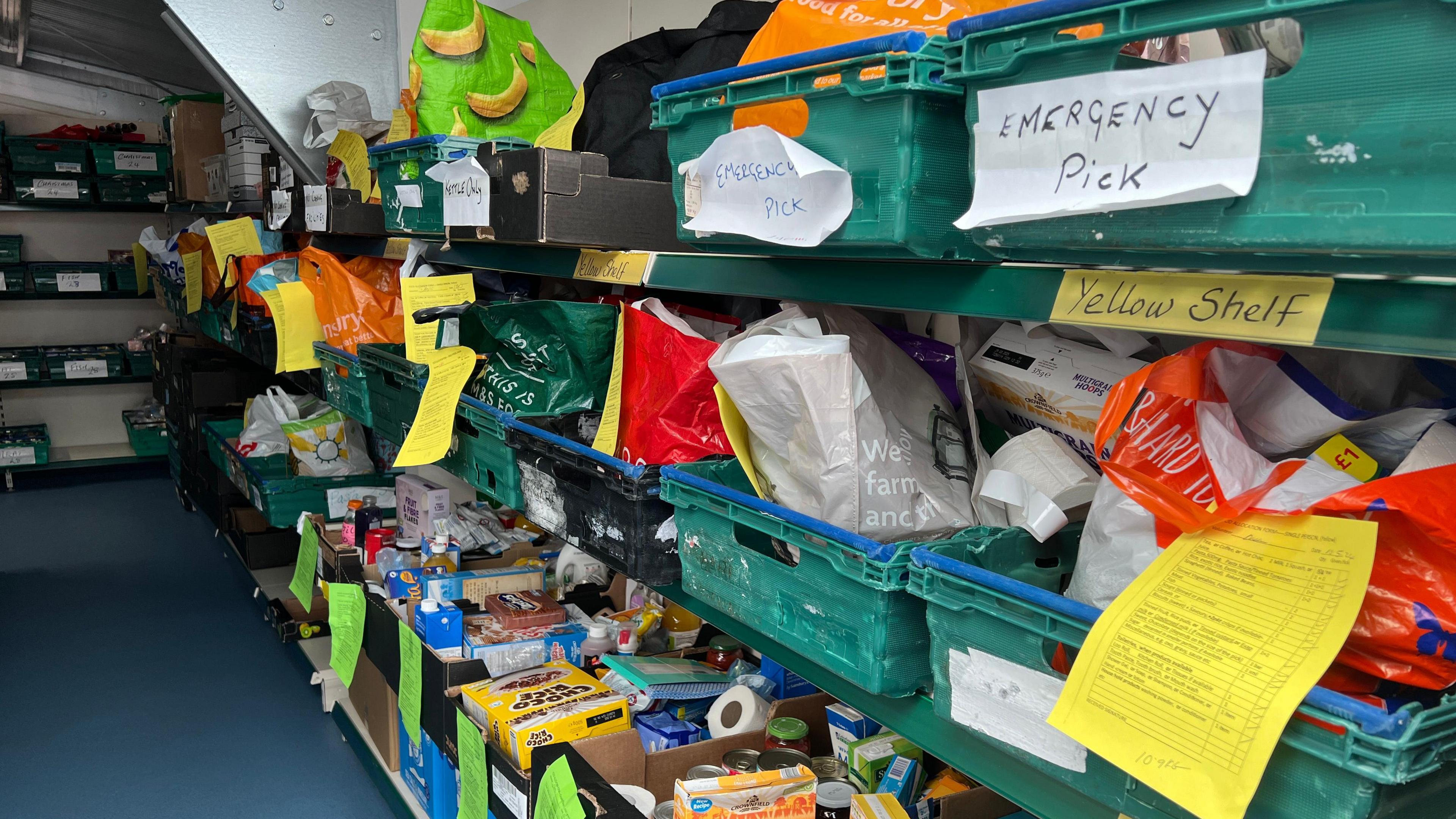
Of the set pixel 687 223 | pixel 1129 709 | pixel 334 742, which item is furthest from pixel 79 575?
pixel 1129 709

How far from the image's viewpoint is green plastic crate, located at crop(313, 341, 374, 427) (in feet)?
6.81

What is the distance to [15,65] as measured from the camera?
5480 millimetres

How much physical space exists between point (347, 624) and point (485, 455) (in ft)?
3.32

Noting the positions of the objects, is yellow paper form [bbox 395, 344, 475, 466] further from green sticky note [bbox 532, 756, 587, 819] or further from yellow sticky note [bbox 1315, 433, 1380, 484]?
yellow sticky note [bbox 1315, 433, 1380, 484]

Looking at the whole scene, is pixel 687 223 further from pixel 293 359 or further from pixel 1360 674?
pixel 293 359

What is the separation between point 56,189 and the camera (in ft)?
19.3

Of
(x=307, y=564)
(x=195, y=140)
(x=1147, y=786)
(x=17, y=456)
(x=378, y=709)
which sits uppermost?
(x=195, y=140)

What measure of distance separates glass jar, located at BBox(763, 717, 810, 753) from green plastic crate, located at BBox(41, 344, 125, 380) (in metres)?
6.23

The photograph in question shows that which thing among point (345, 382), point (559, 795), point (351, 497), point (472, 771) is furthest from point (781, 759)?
point (351, 497)

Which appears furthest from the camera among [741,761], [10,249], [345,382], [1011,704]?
[10,249]

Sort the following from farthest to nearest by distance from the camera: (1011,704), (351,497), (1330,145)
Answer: (351,497)
(1011,704)
(1330,145)

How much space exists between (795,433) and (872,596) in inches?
7.3

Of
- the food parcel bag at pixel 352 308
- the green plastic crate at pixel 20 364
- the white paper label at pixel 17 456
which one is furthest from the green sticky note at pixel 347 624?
the green plastic crate at pixel 20 364

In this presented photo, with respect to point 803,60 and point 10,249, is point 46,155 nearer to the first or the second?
point 10,249
